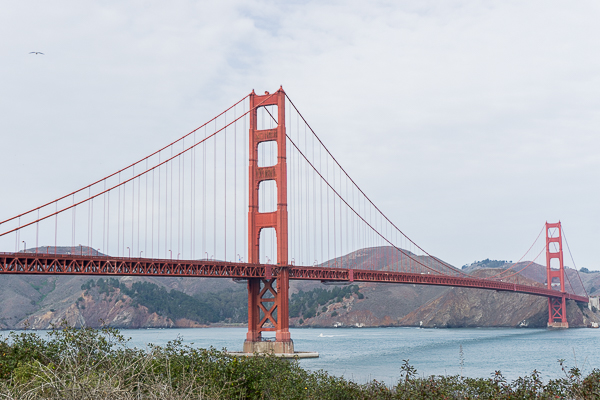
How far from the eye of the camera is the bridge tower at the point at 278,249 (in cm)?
5144

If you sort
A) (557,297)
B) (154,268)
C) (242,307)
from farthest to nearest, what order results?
(242,307)
(557,297)
(154,268)

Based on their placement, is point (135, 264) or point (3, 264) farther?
point (135, 264)

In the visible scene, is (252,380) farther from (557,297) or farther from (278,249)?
(557,297)

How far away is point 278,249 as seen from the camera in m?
52.0

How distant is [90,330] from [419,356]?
39356 mm

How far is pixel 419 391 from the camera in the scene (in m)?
13.5

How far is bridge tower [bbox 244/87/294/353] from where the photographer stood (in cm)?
5144

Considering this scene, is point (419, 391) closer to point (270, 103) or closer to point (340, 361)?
point (340, 361)

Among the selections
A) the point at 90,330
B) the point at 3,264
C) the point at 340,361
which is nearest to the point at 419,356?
the point at 340,361

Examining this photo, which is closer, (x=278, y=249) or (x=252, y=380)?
(x=252, y=380)

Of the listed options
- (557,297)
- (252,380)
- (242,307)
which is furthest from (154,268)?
(242,307)

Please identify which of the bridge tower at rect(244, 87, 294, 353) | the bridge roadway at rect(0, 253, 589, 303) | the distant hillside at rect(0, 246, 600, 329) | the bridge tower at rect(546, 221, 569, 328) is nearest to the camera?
the bridge roadway at rect(0, 253, 589, 303)

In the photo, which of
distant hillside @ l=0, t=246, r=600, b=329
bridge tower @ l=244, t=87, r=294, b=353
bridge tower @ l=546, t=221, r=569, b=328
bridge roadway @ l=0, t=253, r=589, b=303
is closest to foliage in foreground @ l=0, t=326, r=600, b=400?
bridge roadway @ l=0, t=253, r=589, b=303

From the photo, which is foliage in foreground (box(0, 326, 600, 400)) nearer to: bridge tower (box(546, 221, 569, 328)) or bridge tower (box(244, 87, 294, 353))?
bridge tower (box(244, 87, 294, 353))
